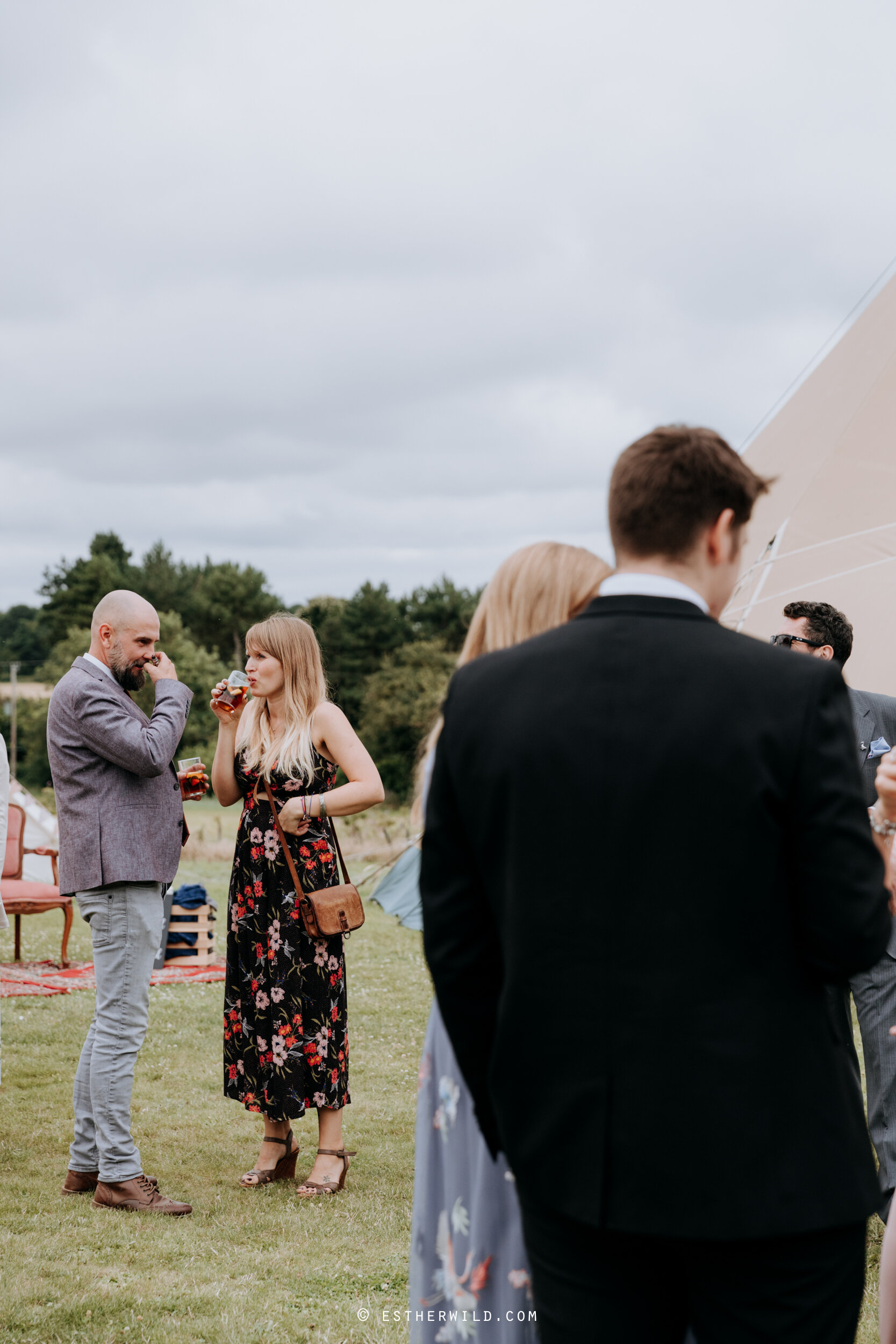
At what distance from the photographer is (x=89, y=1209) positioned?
413 centimetres

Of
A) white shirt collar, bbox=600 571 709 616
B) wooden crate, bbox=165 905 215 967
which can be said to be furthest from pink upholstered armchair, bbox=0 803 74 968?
white shirt collar, bbox=600 571 709 616

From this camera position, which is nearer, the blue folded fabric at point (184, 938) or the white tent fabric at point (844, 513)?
the white tent fabric at point (844, 513)

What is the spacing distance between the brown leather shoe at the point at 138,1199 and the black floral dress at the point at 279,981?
43cm

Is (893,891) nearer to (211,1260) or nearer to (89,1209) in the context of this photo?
(211,1260)

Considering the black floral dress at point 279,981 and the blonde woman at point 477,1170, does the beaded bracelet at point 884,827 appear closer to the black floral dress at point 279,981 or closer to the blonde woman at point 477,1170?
the blonde woman at point 477,1170

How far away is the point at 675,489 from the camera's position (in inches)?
63.2

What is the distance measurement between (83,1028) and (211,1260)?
4185mm

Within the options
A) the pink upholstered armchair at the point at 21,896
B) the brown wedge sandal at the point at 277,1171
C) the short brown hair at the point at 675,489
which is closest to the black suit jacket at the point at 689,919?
the short brown hair at the point at 675,489

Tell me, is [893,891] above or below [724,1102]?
above

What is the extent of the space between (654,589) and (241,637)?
62.9m

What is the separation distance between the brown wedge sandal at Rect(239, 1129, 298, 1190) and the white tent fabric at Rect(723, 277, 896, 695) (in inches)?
152

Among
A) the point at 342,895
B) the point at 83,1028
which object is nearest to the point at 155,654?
the point at 342,895

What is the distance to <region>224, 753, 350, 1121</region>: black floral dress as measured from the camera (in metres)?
4.39

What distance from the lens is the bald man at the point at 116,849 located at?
13.3ft
